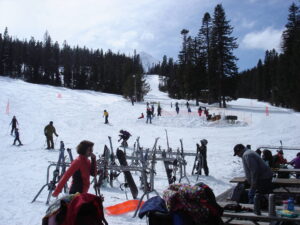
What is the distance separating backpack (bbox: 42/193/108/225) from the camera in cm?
382

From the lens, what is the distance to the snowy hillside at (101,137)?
9.10 m

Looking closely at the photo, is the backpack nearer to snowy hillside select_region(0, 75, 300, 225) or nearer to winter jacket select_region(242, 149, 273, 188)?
snowy hillside select_region(0, 75, 300, 225)

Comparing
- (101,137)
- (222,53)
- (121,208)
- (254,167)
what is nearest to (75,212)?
(254,167)

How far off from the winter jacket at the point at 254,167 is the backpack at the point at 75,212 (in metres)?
3.31

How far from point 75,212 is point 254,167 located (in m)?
3.73

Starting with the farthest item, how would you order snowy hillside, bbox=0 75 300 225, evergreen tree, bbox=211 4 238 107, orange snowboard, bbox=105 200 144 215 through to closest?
evergreen tree, bbox=211 4 238 107 → snowy hillside, bbox=0 75 300 225 → orange snowboard, bbox=105 200 144 215

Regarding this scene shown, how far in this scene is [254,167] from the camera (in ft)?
20.1

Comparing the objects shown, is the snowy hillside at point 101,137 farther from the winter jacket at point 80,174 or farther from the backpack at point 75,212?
the backpack at point 75,212

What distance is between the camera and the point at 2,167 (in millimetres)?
13906

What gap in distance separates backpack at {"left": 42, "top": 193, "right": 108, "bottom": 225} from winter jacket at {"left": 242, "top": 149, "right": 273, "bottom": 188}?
331 centimetres

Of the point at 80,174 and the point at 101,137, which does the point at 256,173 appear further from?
the point at 101,137

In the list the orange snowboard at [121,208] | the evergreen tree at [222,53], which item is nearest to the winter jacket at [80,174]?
the orange snowboard at [121,208]

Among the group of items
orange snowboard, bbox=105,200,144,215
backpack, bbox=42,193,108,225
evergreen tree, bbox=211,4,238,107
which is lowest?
orange snowboard, bbox=105,200,144,215

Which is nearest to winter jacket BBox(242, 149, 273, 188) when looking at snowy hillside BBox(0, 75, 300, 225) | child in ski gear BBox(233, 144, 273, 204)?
child in ski gear BBox(233, 144, 273, 204)
